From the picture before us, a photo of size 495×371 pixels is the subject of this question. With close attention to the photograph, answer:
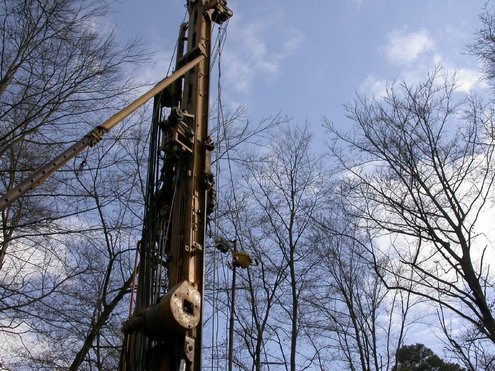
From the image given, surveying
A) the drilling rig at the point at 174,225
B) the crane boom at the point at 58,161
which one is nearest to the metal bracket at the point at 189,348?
the drilling rig at the point at 174,225

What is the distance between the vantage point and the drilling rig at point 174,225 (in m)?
4.36

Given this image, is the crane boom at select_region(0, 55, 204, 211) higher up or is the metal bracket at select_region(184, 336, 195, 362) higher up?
the crane boom at select_region(0, 55, 204, 211)

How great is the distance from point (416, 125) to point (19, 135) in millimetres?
9324

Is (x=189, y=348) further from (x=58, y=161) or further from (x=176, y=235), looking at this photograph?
(x=58, y=161)

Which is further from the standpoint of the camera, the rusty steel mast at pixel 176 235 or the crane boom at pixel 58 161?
the rusty steel mast at pixel 176 235

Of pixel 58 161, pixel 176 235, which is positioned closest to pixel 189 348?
pixel 176 235

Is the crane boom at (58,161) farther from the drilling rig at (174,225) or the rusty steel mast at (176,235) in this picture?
the rusty steel mast at (176,235)

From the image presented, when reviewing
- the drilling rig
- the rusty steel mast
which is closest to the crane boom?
the drilling rig

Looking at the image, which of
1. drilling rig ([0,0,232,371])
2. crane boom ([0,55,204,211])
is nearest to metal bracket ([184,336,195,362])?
drilling rig ([0,0,232,371])

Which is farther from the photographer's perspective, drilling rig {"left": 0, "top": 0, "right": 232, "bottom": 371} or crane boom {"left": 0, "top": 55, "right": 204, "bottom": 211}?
drilling rig {"left": 0, "top": 0, "right": 232, "bottom": 371}

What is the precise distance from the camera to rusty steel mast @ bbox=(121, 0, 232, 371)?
4.43 m

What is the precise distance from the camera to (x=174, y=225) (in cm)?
538

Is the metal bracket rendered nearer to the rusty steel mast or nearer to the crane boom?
the rusty steel mast

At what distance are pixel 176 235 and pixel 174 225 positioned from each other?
15 cm
